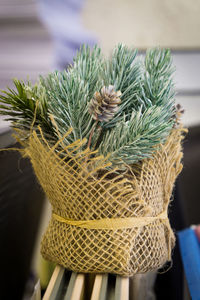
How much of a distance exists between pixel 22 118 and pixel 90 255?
0.49 feet

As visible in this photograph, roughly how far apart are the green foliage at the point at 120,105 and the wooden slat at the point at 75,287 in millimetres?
121

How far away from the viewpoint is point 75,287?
0.29 metres

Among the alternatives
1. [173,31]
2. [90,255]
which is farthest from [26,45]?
[173,31]

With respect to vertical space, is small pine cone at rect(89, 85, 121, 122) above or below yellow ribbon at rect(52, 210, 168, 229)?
above

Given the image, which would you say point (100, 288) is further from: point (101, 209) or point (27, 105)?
point (27, 105)

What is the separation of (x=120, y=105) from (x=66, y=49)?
466 mm

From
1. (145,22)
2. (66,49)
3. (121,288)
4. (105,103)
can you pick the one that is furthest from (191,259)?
(145,22)

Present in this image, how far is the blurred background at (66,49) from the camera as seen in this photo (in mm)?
421

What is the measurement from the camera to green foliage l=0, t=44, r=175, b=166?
27cm

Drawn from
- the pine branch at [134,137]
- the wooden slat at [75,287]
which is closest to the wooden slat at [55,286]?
the wooden slat at [75,287]

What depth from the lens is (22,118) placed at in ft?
1.01

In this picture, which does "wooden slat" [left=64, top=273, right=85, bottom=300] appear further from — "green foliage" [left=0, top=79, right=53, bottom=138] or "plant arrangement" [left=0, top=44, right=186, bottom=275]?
"green foliage" [left=0, top=79, right=53, bottom=138]

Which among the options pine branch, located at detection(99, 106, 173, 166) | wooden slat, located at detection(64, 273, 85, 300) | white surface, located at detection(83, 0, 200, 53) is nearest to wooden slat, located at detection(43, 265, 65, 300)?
wooden slat, located at detection(64, 273, 85, 300)

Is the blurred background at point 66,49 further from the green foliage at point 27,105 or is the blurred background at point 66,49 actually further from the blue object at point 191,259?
the blue object at point 191,259
